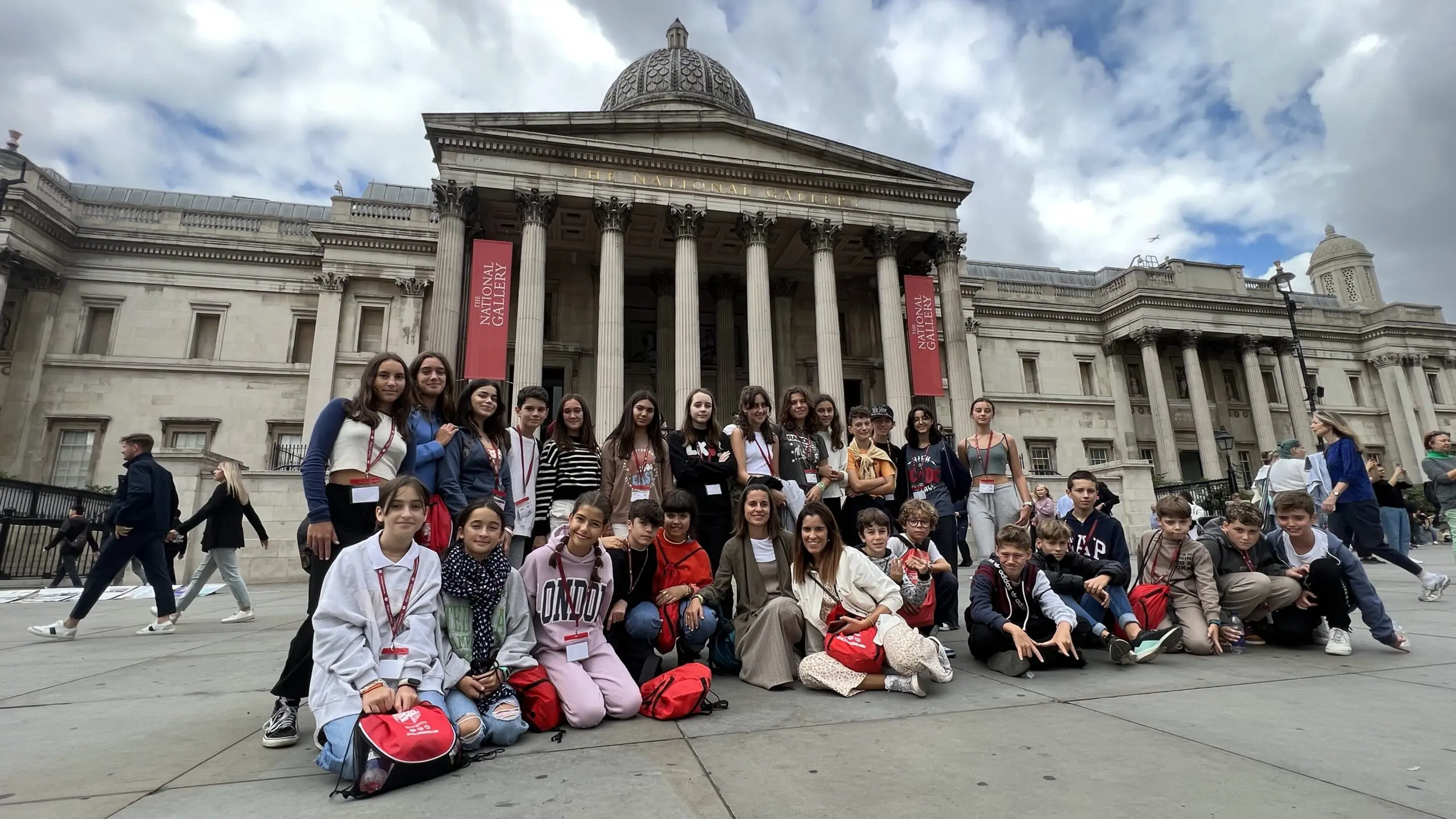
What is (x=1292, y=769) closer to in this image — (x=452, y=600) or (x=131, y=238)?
(x=452, y=600)

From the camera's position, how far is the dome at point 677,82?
1014 inches

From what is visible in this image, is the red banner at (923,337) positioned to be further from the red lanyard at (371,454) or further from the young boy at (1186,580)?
the red lanyard at (371,454)

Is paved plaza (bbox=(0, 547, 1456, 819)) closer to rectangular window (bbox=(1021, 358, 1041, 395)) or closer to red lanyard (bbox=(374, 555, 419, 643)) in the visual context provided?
red lanyard (bbox=(374, 555, 419, 643))

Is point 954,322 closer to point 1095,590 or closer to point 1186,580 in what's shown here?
point 1186,580

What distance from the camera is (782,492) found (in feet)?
19.3

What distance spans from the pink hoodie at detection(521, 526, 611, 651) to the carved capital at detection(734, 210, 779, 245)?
18238mm

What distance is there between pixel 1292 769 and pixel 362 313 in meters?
27.8

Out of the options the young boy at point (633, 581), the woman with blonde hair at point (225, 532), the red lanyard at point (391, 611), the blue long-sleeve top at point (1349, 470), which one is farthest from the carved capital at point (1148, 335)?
the red lanyard at point (391, 611)

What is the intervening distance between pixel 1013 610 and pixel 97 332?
3167 cm

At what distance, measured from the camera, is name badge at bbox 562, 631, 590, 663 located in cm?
383

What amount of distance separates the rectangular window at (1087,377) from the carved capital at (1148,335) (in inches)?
93.7

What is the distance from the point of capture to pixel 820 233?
2181 centimetres

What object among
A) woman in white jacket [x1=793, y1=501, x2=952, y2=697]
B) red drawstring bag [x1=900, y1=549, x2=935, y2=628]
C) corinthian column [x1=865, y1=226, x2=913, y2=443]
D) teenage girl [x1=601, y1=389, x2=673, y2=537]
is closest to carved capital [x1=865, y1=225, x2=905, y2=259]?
corinthian column [x1=865, y1=226, x2=913, y2=443]

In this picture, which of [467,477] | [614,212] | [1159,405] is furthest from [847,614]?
[1159,405]
